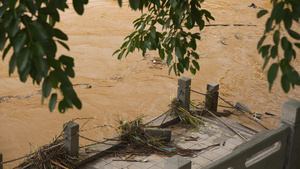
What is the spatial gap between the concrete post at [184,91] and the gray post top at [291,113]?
2.38m

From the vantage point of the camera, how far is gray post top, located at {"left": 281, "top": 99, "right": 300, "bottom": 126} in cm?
578

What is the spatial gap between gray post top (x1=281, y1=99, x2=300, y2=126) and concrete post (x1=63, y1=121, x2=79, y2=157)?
3030 mm

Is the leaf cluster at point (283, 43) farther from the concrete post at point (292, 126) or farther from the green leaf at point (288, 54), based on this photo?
the concrete post at point (292, 126)

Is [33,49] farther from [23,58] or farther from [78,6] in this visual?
[78,6]

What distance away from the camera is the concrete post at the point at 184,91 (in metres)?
7.98

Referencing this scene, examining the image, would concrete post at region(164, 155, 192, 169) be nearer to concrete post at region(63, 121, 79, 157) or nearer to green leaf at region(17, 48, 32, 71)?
concrete post at region(63, 121, 79, 157)

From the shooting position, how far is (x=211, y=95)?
841cm

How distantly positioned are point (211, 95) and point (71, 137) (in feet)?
10.4

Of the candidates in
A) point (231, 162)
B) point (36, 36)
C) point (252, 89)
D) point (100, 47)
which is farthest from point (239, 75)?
point (36, 36)

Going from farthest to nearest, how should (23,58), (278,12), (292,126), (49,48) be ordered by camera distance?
(292,126), (278,12), (49,48), (23,58)

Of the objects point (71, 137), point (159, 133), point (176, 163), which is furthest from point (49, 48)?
point (159, 133)

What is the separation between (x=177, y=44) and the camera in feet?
14.7

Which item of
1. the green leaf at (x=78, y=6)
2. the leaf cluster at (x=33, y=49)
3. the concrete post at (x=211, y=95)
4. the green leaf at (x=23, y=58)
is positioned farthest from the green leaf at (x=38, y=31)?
the concrete post at (x=211, y=95)

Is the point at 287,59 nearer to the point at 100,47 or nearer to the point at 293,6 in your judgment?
the point at 293,6
